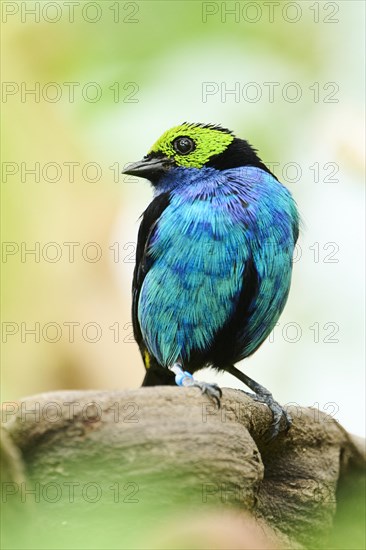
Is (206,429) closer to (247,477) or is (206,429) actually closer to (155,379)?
(247,477)

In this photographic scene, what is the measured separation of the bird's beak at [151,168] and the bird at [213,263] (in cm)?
8

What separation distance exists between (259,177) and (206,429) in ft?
8.31

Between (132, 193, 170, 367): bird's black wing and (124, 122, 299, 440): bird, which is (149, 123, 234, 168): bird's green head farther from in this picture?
(132, 193, 170, 367): bird's black wing

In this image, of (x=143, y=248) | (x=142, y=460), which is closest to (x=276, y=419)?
(x=142, y=460)

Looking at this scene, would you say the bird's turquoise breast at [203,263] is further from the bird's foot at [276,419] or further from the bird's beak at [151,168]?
the bird's foot at [276,419]

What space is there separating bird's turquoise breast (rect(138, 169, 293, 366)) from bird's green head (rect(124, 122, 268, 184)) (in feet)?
0.96

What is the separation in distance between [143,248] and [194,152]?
74 cm

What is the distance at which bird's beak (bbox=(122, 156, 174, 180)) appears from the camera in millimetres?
5137

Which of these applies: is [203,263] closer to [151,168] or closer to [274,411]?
[151,168]

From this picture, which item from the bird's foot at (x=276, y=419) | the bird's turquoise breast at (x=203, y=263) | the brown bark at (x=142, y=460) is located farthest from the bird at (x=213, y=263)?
the brown bark at (x=142, y=460)

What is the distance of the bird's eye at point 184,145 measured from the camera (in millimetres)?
5121

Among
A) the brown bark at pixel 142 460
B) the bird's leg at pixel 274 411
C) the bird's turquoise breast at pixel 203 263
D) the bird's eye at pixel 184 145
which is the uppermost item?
the bird's eye at pixel 184 145

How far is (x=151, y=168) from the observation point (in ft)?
16.9

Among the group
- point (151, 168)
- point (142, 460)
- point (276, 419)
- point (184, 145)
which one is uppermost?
point (184, 145)
